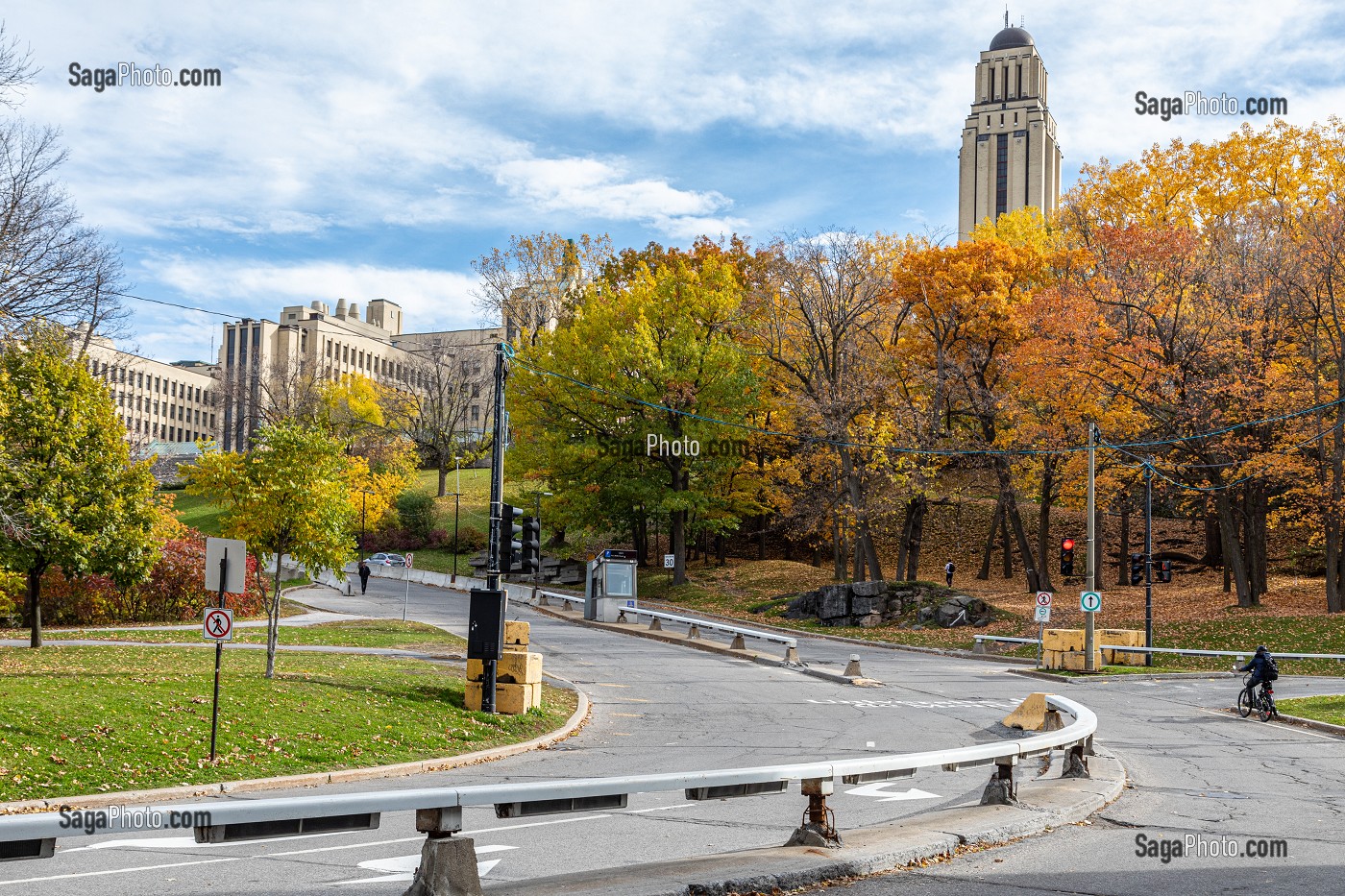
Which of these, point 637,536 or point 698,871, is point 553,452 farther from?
point 698,871

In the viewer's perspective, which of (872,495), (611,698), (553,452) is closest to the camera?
(611,698)

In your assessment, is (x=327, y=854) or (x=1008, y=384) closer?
(x=327, y=854)

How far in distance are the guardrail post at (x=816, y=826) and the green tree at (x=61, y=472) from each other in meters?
21.1

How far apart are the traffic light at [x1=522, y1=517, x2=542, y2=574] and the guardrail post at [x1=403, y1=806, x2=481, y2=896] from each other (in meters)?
12.7

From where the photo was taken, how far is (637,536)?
57188 mm

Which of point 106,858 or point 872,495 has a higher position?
point 872,495

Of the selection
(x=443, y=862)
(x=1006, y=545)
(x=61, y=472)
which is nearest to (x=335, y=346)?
(x=1006, y=545)

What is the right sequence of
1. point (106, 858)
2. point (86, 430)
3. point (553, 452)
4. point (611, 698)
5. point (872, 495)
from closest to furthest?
point (106, 858), point (611, 698), point (86, 430), point (872, 495), point (553, 452)

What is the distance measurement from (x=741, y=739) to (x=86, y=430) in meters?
17.1

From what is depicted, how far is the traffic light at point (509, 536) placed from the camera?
60.7ft

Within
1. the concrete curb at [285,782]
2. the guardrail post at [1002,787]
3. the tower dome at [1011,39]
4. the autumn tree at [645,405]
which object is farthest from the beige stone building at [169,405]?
the guardrail post at [1002,787]

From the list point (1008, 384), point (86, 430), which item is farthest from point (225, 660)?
point (1008, 384)

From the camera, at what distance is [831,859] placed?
281 inches

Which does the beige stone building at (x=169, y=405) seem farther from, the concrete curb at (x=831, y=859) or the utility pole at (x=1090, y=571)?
the concrete curb at (x=831, y=859)
